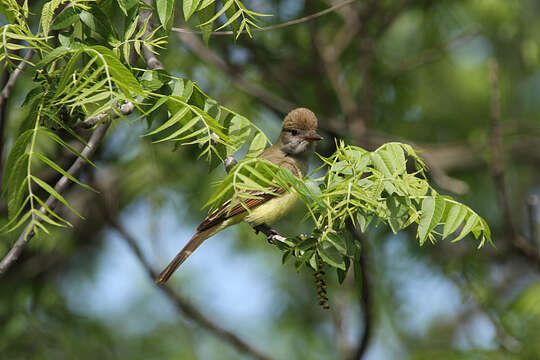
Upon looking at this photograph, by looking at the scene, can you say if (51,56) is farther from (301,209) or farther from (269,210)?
(301,209)

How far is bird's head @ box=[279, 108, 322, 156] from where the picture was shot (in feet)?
18.3

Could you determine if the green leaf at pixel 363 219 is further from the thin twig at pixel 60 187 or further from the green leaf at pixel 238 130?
the thin twig at pixel 60 187

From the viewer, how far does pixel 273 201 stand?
4910 mm

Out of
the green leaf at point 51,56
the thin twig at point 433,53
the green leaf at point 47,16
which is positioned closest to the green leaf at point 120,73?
the green leaf at point 51,56

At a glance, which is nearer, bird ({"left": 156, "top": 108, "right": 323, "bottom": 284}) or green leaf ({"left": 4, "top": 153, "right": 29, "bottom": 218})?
green leaf ({"left": 4, "top": 153, "right": 29, "bottom": 218})

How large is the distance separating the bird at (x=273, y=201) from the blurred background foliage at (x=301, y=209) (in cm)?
102

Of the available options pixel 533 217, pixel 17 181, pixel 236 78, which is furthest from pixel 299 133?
pixel 17 181

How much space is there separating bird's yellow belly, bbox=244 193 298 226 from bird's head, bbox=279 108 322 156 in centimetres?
83

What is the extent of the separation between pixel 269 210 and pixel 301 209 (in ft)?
9.17

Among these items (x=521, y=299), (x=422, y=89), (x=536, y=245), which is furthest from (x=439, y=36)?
(x=521, y=299)

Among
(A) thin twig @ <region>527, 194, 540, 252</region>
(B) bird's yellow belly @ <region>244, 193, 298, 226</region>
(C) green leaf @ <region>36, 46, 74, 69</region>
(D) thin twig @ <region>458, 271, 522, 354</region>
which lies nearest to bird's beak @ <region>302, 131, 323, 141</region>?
(B) bird's yellow belly @ <region>244, 193, 298, 226</region>

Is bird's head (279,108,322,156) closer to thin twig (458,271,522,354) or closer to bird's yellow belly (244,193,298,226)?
bird's yellow belly (244,193,298,226)

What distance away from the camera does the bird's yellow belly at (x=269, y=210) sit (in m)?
4.89

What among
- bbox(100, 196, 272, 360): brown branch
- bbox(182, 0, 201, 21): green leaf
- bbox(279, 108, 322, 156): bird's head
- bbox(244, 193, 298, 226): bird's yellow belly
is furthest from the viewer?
bbox(100, 196, 272, 360): brown branch
